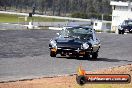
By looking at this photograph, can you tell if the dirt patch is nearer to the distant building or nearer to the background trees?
the distant building

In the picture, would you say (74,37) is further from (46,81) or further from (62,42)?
(46,81)

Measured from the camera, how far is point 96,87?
425 inches

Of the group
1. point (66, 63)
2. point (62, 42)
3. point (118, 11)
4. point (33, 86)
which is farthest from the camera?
point (118, 11)

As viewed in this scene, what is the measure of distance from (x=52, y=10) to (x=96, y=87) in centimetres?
15081

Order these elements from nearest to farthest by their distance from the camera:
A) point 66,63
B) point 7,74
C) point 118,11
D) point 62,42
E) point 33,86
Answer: point 33,86 < point 7,74 < point 66,63 < point 62,42 < point 118,11

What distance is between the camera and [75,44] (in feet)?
62.3

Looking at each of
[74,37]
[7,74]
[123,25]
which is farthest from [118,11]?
[7,74]

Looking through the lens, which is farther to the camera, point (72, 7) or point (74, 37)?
point (72, 7)

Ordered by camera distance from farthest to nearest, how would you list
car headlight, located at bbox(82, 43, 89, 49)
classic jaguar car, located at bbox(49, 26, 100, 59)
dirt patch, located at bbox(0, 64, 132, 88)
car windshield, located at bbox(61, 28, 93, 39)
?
car windshield, located at bbox(61, 28, 93, 39)
car headlight, located at bbox(82, 43, 89, 49)
classic jaguar car, located at bbox(49, 26, 100, 59)
dirt patch, located at bbox(0, 64, 132, 88)

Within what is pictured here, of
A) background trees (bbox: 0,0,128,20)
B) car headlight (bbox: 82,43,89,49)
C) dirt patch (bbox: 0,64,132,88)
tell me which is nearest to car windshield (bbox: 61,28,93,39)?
car headlight (bbox: 82,43,89,49)

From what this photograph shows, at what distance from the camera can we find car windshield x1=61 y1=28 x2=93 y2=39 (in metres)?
20.0

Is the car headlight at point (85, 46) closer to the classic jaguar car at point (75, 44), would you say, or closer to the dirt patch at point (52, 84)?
the classic jaguar car at point (75, 44)

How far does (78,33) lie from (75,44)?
133 centimetres

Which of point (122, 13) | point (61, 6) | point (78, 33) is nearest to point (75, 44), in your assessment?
point (78, 33)
